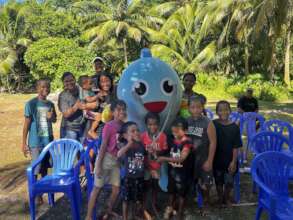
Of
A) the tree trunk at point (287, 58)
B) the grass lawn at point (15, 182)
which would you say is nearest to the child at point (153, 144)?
the grass lawn at point (15, 182)

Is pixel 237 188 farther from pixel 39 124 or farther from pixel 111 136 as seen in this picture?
pixel 39 124

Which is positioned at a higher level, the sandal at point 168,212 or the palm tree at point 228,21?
the palm tree at point 228,21

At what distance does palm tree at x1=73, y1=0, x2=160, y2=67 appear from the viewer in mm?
20953

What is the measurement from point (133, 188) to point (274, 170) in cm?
148

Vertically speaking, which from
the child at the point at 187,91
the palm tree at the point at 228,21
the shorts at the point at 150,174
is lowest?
the shorts at the point at 150,174

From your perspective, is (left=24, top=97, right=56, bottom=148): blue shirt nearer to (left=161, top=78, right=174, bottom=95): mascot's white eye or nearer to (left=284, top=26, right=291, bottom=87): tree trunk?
(left=161, top=78, right=174, bottom=95): mascot's white eye

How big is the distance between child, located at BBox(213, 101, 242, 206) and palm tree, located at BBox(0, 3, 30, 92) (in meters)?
21.3

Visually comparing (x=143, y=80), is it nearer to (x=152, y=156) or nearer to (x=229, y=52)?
(x=152, y=156)

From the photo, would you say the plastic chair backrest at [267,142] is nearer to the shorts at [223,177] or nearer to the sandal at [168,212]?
the shorts at [223,177]

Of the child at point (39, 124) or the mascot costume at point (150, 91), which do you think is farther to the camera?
the child at point (39, 124)

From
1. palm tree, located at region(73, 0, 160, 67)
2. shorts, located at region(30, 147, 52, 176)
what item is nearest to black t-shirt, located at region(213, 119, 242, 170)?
shorts, located at region(30, 147, 52, 176)

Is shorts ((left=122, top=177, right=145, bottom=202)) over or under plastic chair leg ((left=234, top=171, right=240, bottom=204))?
over

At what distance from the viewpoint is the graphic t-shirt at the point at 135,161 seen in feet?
11.9

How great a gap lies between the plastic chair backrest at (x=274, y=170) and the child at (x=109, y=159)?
4.88 feet
